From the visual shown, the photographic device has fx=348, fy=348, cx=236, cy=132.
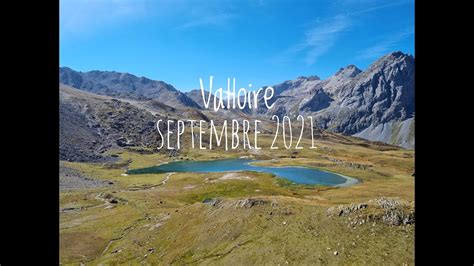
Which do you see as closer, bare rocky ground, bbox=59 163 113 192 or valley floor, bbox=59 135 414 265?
valley floor, bbox=59 135 414 265

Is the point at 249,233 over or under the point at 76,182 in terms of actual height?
over

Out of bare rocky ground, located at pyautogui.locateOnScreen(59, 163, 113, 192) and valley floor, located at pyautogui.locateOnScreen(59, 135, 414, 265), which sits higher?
valley floor, located at pyautogui.locateOnScreen(59, 135, 414, 265)

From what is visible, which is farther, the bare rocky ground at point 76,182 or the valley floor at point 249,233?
the bare rocky ground at point 76,182

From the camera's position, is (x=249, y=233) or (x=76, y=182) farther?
(x=76, y=182)

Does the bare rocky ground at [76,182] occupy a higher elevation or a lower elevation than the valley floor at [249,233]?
lower
